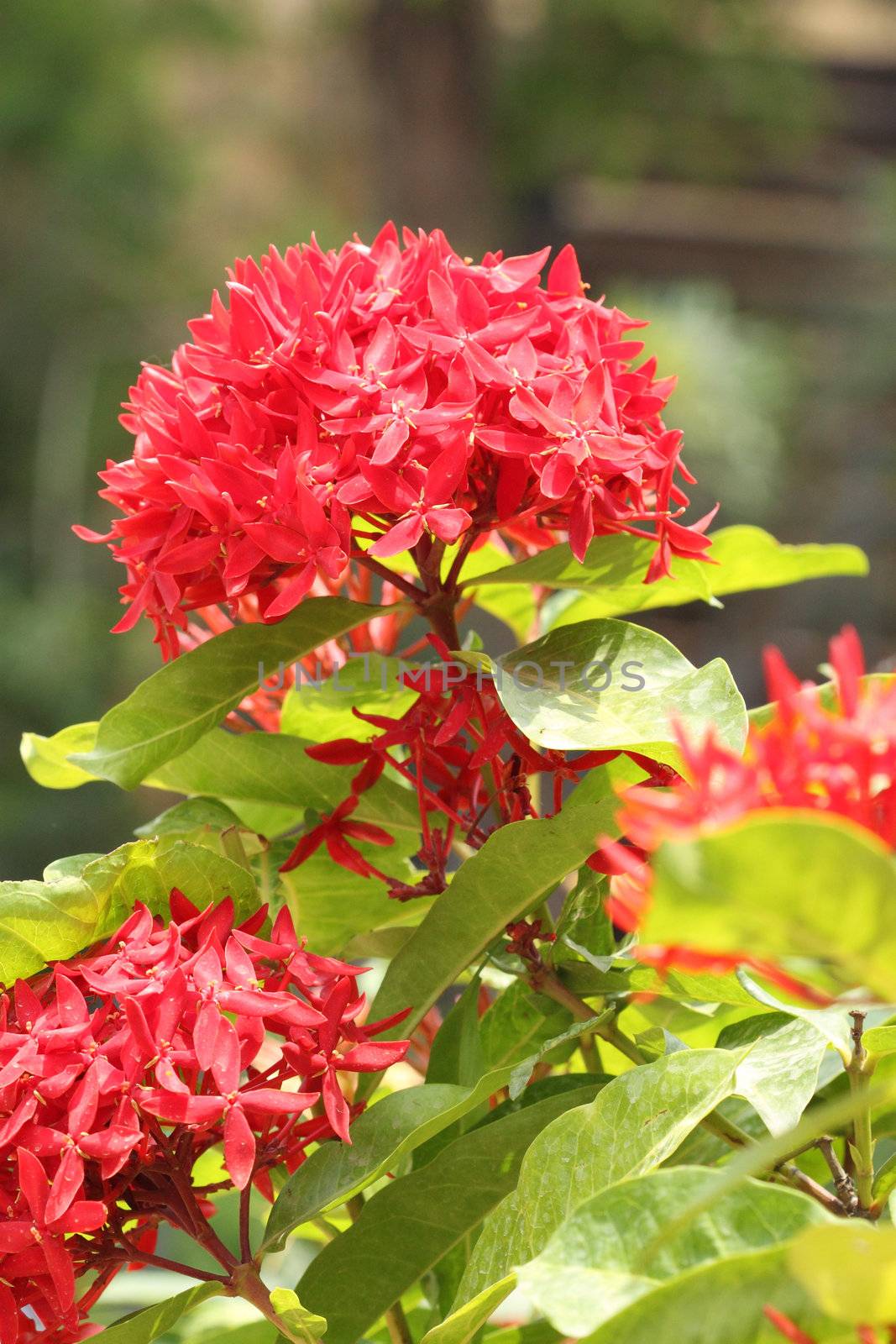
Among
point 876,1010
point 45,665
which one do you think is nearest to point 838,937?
point 876,1010

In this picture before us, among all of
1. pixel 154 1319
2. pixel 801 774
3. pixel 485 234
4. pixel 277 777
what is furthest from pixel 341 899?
pixel 485 234

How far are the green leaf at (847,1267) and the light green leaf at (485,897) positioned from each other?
0.14 m

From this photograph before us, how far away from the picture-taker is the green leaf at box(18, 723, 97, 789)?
0.44 meters

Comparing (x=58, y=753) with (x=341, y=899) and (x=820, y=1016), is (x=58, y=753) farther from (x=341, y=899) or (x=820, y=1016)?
(x=820, y=1016)

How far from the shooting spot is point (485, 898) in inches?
14.9

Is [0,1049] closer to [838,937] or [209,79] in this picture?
[838,937]

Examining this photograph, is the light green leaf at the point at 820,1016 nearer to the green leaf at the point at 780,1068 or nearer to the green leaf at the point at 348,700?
the green leaf at the point at 780,1068

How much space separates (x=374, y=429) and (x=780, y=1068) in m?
0.19

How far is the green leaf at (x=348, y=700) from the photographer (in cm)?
44

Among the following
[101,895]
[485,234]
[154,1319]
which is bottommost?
[154,1319]

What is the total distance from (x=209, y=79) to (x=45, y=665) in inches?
64.9

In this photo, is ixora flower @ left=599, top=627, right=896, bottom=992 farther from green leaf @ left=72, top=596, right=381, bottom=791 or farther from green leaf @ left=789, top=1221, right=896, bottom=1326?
green leaf @ left=72, top=596, right=381, bottom=791

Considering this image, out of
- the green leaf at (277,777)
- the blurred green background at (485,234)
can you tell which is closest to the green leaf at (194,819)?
the green leaf at (277,777)

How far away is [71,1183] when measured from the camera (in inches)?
11.8
